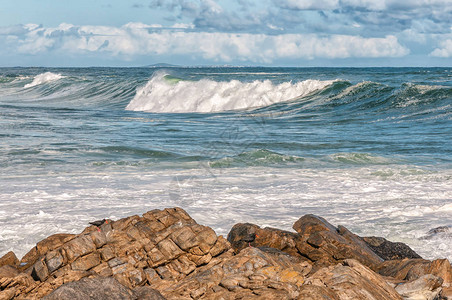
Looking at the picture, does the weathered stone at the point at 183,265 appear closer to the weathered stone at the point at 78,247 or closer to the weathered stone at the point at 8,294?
the weathered stone at the point at 78,247

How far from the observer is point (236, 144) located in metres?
17.7

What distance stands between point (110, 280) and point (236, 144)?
45.1 feet

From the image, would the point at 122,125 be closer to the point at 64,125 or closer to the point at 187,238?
the point at 64,125

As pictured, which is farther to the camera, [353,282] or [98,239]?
[98,239]

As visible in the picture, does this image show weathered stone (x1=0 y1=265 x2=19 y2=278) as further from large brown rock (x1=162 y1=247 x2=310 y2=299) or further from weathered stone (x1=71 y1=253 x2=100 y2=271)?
large brown rock (x1=162 y1=247 x2=310 y2=299)

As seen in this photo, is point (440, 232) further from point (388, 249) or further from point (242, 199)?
point (242, 199)

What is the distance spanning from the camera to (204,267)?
520 cm

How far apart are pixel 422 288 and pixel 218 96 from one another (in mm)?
30680

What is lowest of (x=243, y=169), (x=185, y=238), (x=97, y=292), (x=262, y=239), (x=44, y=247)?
(x=243, y=169)

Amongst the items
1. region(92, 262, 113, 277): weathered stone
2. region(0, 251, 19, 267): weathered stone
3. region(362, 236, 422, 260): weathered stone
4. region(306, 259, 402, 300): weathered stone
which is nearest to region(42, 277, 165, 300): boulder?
region(92, 262, 113, 277): weathered stone

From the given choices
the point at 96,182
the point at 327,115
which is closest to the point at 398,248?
the point at 96,182

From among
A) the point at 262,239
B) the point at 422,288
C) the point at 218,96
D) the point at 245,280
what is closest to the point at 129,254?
the point at 245,280

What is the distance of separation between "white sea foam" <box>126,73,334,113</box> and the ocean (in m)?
5.78

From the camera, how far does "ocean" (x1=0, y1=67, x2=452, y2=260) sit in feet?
27.9
